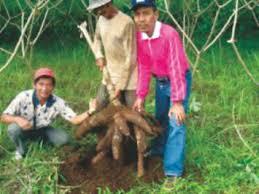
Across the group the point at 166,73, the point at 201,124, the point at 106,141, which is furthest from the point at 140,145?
the point at 201,124

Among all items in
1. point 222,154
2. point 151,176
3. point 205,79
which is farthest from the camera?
point 205,79

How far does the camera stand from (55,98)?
20.2 ft

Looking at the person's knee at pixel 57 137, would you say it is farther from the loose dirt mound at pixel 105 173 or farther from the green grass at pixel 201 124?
the loose dirt mound at pixel 105 173

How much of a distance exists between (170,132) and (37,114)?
1.28m

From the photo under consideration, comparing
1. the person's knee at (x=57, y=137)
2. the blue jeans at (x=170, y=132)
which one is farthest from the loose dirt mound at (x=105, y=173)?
the person's knee at (x=57, y=137)

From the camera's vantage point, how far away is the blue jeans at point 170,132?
17.7 feet

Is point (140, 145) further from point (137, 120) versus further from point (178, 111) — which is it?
point (178, 111)

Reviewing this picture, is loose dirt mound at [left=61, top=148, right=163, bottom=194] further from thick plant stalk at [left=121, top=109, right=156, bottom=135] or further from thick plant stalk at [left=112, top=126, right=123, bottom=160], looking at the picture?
thick plant stalk at [left=121, top=109, right=156, bottom=135]

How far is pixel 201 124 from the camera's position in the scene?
6.81 metres

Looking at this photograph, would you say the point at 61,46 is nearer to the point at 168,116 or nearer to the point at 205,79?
the point at 205,79

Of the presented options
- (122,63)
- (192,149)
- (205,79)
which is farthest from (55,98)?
(205,79)

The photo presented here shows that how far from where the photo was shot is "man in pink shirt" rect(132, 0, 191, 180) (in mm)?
5203

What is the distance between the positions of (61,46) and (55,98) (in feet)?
13.3

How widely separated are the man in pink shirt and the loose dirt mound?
0.55 ft
